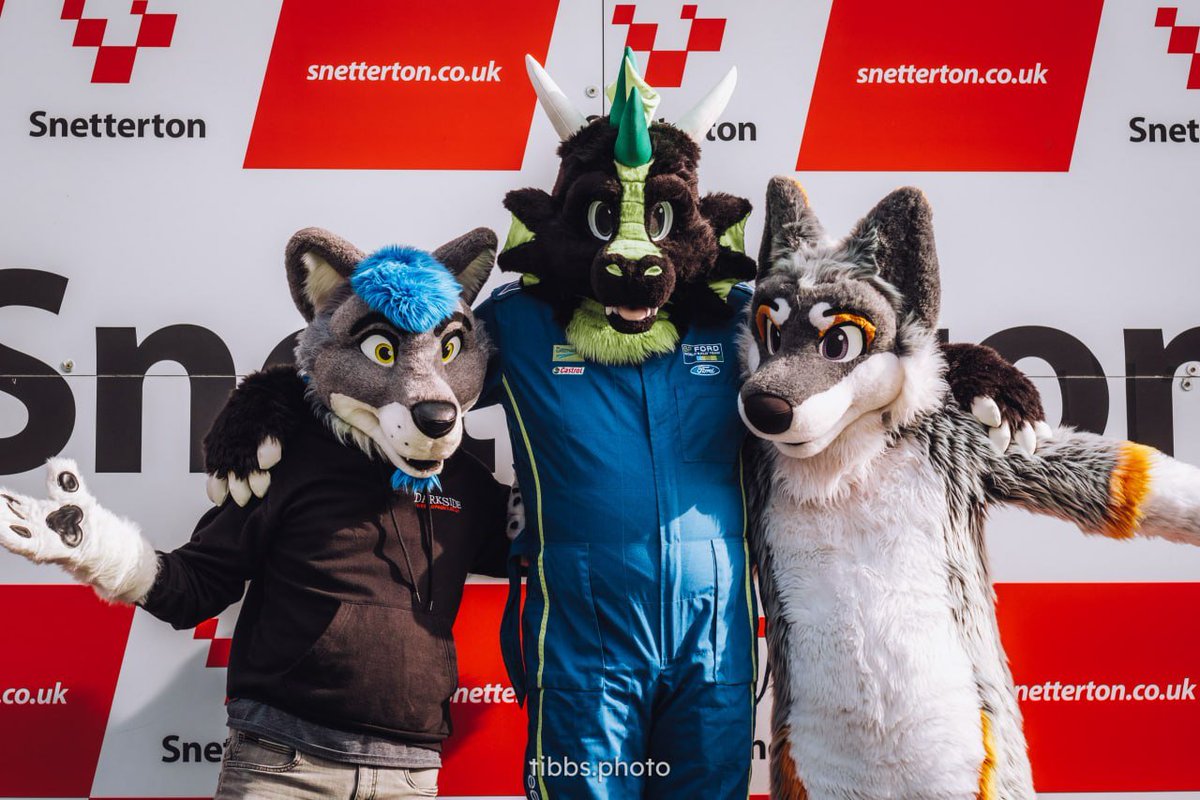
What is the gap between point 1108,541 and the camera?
109 inches

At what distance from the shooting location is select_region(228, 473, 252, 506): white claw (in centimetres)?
215

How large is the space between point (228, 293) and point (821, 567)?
5.44 ft

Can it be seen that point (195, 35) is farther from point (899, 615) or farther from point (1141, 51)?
point (1141, 51)

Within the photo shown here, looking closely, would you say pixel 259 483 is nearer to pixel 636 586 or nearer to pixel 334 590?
pixel 334 590

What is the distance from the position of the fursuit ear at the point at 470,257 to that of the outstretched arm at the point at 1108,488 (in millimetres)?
1180

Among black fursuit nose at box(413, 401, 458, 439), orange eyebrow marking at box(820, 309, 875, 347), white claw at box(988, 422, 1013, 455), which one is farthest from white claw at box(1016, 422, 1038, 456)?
black fursuit nose at box(413, 401, 458, 439)

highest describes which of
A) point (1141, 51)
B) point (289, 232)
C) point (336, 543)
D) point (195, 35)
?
point (1141, 51)

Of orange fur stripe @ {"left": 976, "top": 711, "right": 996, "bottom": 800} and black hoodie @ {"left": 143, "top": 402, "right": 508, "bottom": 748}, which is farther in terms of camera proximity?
black hoodie @ {"left": 143, "top": 402, "right": 508, "bottom": 748}

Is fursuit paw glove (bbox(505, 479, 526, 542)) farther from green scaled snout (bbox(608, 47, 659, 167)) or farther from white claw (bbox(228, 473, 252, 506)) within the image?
green scaled snout (bbox(608, 47, 659, 167))

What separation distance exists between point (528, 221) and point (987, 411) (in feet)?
3.35

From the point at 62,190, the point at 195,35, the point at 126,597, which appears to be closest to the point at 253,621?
the point at 126,597

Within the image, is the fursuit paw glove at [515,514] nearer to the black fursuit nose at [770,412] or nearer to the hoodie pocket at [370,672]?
the hoodie pocket at [370,672]

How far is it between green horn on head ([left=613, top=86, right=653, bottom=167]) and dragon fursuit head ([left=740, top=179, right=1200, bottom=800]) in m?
0.31

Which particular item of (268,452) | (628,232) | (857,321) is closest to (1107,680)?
(857,321)
